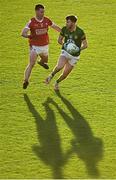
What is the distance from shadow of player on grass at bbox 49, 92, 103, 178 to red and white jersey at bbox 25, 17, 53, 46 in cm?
162

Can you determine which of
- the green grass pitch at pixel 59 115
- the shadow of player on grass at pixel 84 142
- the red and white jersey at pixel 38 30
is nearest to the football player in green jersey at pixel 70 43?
the red and white jersey at pixel 38 30

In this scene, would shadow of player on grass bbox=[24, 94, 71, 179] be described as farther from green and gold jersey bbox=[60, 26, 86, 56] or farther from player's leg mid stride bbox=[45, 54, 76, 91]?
green and gold jersey bbox=[60, 26, 86, 56]

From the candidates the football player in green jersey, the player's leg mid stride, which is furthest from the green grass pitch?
the football player in green jersey

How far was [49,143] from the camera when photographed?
35.0ft

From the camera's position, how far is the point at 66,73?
504 inches

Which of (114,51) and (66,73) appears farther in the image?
(114,51)

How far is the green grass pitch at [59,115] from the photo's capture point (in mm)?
9797

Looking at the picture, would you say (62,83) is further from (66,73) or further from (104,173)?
(104,173)

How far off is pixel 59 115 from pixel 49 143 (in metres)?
1.32

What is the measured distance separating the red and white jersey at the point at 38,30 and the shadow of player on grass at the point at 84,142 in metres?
1.62

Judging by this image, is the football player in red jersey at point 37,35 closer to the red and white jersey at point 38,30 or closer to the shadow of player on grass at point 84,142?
the red and white jersey at point 38,30

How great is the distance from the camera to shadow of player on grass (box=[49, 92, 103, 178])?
9887mm

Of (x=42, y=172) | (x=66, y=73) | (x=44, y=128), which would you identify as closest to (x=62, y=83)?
(x=66, y=73)

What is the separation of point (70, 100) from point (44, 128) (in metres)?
1.55
